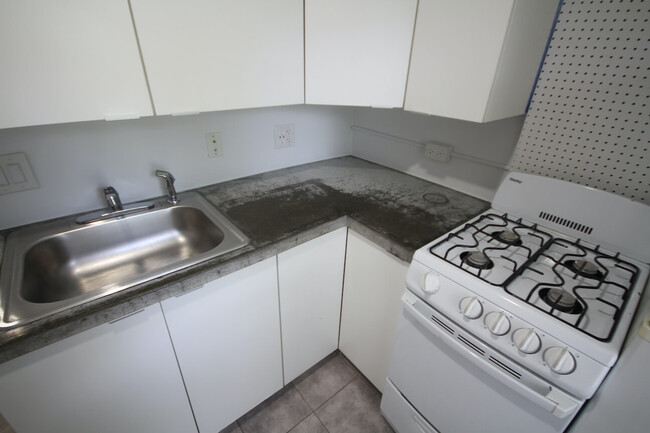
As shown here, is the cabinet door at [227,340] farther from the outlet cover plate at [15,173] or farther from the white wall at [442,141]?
the white wall at [442,141]

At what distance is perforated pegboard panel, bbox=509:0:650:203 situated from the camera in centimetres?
84

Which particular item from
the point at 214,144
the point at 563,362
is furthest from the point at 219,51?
the point at 563,362

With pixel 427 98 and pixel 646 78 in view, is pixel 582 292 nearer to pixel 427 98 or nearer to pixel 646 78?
pixel 646 78

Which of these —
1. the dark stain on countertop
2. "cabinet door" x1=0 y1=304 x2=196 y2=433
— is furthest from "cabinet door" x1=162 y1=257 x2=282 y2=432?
the dark stain on countertop

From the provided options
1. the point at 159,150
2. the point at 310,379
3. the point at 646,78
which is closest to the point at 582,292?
the point at 646,78

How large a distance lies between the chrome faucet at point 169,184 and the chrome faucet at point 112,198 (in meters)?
0.16

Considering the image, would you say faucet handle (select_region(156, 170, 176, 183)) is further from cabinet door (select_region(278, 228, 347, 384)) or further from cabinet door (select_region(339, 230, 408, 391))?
cabinet door (select_region(339, 230, 408, 391))

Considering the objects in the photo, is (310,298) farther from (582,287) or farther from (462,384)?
(582,287)

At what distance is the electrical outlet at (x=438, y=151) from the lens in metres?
1.37

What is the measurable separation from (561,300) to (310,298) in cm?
83

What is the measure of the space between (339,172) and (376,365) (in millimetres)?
983

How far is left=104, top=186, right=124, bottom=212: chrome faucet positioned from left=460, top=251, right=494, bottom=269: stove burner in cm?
123

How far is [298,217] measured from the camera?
3.69ft

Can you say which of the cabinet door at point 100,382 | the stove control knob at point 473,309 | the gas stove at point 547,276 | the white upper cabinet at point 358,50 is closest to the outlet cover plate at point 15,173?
the cabinet door at point 100,382
